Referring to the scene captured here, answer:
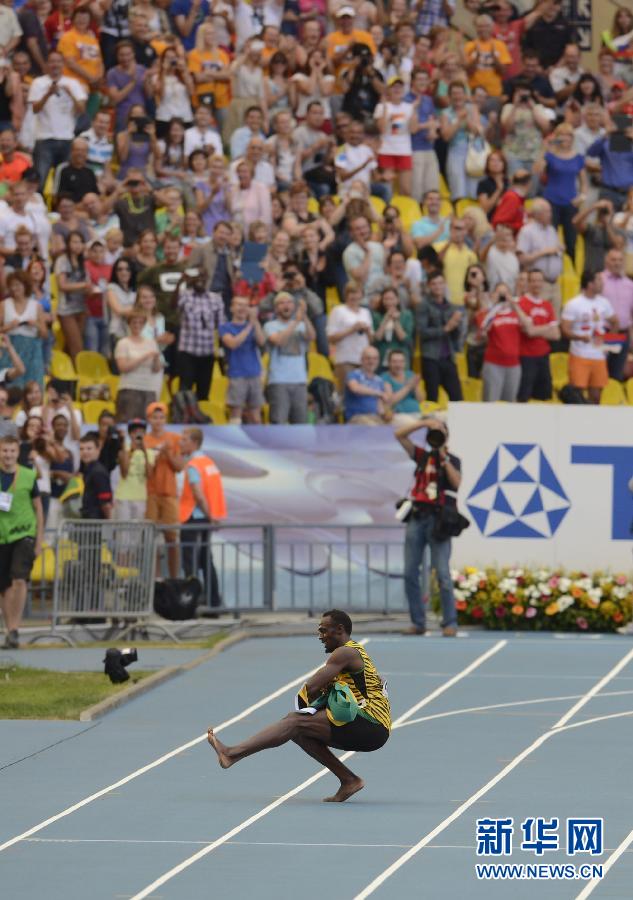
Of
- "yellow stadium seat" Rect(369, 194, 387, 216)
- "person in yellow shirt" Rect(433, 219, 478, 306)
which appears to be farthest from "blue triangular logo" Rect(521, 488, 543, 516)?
"yellow stadium seat" Rect(369, 194, 387, 216)

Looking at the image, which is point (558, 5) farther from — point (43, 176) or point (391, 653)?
point (391, 653)

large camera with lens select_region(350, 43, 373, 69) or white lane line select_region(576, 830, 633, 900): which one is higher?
large camera with lens select_region(350, 43, 373, 69)

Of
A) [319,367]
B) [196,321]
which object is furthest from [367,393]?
[196,321]

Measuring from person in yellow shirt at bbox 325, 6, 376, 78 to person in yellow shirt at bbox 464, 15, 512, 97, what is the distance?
164 cm

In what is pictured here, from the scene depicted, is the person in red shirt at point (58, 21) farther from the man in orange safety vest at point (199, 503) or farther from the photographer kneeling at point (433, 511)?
the photographer kneeling at point (433, 511)

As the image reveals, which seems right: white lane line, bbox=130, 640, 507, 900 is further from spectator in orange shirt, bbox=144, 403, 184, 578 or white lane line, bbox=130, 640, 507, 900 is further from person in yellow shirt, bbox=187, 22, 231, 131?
person in yellow shirt, bbox=187, 22, 231, 131

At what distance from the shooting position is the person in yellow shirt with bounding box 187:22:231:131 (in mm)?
28531

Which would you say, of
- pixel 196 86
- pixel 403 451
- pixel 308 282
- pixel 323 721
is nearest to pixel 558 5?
pixel 196 86

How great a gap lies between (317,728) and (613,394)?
14.0 metres

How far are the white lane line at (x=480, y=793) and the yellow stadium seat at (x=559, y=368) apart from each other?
23.1ft

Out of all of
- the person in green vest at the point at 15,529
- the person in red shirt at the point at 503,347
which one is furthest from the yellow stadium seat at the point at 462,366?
the person in green vest at the point at 15,529

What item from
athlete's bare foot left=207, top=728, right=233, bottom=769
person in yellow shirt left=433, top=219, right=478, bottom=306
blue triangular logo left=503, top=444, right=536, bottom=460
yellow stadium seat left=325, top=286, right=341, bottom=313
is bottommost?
athlete's bare foot left=207, top=728, right=233, bottom=769

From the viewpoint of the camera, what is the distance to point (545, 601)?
22703 mm

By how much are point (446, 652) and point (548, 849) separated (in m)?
9.38
